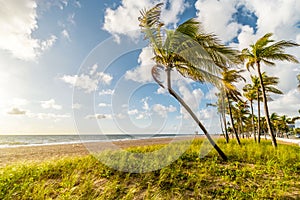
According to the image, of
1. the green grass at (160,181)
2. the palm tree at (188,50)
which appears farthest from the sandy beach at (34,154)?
the palm tree at (188,50)

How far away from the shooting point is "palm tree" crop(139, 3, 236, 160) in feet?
23.3

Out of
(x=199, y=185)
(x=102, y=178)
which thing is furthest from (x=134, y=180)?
(x=199, y=185)

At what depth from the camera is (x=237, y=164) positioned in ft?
20.7

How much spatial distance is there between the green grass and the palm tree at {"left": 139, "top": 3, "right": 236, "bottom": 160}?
1529mm

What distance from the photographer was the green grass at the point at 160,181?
4430 millimetres

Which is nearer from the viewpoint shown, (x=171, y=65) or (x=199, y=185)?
(x=199, y=185)

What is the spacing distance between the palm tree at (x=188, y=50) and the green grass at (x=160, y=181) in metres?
1.53

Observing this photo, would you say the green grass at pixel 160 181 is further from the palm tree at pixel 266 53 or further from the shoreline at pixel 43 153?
the palm tree at pixel 266 53

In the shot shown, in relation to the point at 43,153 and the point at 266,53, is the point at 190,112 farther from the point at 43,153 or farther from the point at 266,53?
the point at 43,153

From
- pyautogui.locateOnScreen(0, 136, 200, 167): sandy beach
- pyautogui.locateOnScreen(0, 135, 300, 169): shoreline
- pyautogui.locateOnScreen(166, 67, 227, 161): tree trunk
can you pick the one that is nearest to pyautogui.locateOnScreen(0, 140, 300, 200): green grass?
pyautogui.locateOnScreen(166, 67, 227, 161): tree trunk

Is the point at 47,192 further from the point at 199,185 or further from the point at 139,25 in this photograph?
the point at 139,25

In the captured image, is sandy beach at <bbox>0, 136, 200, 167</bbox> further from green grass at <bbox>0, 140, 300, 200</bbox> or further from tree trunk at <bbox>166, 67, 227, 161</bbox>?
tree trunk at <bbox>166, 67, 227, 161</bbox>

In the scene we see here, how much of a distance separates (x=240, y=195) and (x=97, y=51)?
7104 millimetres

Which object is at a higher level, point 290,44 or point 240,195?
point 290,44
